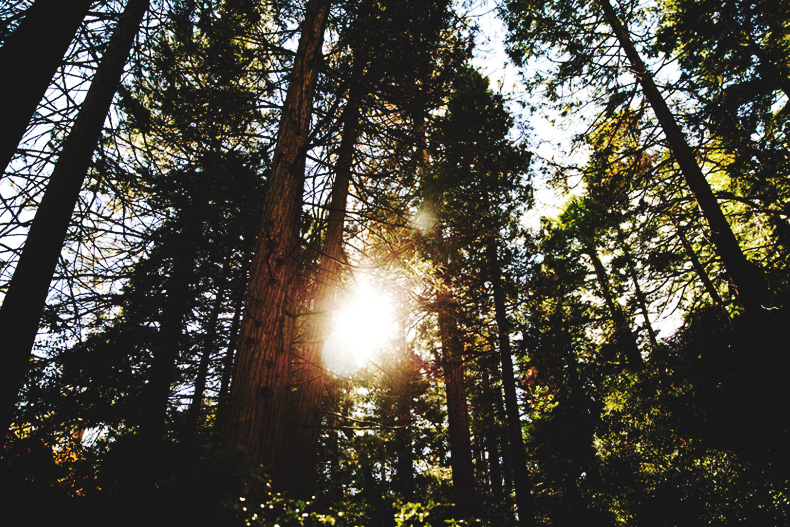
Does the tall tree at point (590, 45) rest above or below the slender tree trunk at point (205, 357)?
above

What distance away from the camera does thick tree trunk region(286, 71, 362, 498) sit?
4.28 metres

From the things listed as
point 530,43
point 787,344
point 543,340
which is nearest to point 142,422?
point 543,340

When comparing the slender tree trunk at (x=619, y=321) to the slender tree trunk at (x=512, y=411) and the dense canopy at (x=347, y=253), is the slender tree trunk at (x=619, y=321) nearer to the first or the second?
the dense canopy at (x=347, y=253)

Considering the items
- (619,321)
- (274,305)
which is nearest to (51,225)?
(274,305)

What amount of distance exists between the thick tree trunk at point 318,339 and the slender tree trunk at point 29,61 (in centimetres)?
245

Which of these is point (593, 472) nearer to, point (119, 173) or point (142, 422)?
point (142, 422)

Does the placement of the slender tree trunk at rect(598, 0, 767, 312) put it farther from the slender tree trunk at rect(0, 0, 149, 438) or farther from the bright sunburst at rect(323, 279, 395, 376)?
the slender tree trunk at rect(0, 0, 149, 438)

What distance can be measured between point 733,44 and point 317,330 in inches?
364

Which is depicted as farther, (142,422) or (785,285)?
(142,422)

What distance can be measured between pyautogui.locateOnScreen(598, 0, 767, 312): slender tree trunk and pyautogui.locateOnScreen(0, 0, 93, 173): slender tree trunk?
8.74 metres

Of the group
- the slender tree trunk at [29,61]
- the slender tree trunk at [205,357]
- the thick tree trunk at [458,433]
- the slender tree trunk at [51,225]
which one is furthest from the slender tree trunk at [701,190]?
the slender tree trunk at [205,357]

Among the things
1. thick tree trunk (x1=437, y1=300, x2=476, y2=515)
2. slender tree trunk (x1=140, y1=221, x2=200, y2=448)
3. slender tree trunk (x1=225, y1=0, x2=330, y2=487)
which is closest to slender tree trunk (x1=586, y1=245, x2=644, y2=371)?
thick tree trunk (x1=437, y1=300, x2=476, y2=515)

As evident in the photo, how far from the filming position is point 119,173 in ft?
12.1

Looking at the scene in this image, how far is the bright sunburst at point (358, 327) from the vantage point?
5312 mm
